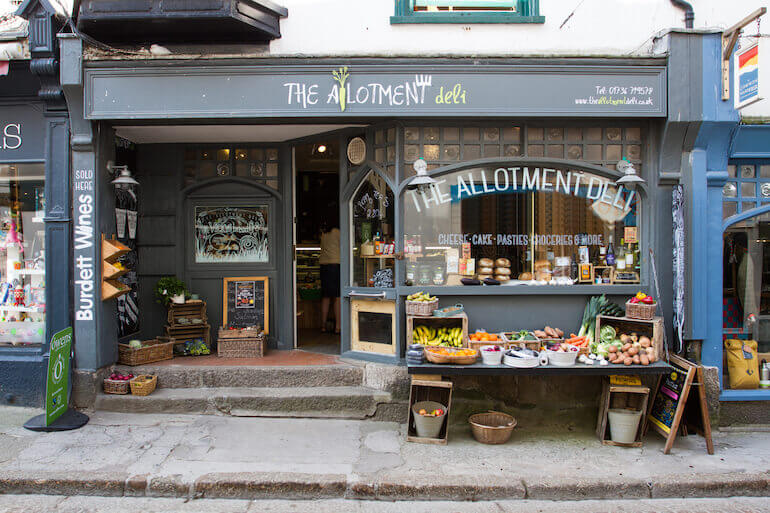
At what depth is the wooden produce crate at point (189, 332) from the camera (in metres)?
7.71

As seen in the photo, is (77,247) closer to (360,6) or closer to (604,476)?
(360,6)

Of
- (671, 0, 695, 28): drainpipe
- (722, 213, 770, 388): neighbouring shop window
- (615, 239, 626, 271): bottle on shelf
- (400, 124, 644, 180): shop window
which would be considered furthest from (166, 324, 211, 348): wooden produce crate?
(671, 0, 695, 28): drainpipe

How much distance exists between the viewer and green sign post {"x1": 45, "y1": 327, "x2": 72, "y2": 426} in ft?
19.1

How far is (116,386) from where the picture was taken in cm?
658

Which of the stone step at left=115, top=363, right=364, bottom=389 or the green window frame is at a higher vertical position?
the green window frame

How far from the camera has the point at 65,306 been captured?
6.68 m

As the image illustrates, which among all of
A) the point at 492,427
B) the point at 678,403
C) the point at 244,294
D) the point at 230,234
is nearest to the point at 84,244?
the point at 230,234

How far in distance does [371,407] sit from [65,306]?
4.09m

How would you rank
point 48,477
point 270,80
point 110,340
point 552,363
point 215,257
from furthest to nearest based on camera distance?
point 215,257, point 110,340, point 270,80, point 552,363, point 48,477

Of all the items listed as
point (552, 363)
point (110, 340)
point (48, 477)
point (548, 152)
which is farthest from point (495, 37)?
point (48, 477)

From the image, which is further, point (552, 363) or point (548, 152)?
point (548, 152)

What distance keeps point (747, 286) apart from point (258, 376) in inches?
260

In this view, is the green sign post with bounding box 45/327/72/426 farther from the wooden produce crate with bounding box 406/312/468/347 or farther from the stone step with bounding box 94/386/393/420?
the wooden produce crate with bounding box 406/312/468/347

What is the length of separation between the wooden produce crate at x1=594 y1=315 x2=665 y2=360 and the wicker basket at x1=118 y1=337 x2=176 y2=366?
5.67 m
